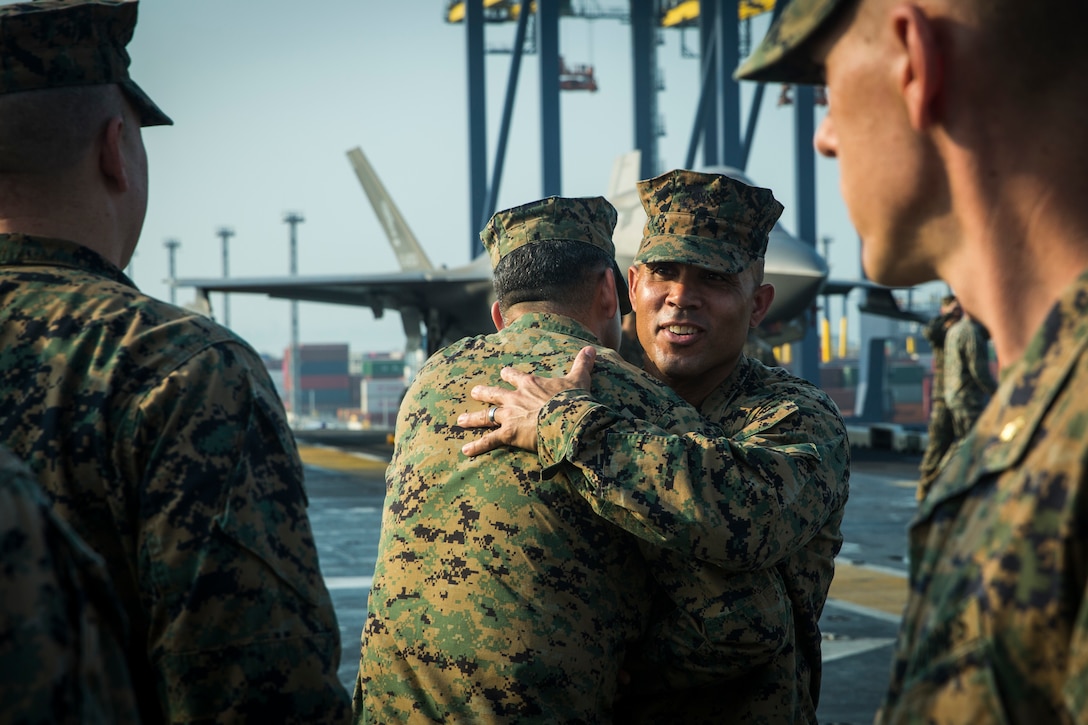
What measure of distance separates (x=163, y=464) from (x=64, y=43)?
76cm

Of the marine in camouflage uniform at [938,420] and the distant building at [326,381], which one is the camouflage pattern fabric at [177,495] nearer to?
the marine in camouflage uniform at [938,420]

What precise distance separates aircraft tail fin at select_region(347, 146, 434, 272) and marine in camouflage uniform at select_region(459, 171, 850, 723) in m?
30.0

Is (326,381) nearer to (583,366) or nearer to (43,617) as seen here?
(583,366)

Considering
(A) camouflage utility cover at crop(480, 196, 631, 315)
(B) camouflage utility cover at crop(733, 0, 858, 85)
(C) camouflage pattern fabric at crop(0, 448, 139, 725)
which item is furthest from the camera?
(A) camouflage utility cover at crop(480, 196, 631, 315)

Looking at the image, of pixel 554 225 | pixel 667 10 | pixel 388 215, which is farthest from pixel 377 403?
pixel 554 225

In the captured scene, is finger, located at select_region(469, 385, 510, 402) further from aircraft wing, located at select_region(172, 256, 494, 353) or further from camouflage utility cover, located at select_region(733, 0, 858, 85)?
aircraft wing, located at select_region(172, 256, 494, 353)

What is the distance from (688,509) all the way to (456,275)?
2193cm

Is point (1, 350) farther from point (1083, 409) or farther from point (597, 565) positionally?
point (1083, 409)

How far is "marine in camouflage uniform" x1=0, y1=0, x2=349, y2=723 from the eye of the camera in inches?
69.8

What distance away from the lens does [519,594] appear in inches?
94.6

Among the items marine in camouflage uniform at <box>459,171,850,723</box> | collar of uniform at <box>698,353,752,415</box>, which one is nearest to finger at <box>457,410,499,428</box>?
marine in camouflage uniform at <box>459,171,850,723</box>

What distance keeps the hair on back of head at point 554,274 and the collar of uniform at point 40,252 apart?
3.80ft

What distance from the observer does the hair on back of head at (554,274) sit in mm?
2859

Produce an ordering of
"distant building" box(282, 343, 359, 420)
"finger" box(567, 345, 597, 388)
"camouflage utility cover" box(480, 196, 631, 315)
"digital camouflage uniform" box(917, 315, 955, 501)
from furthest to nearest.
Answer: "distant building" box(282, 343, 359, 420), "digital camouflage uniform" box(917, 315, 955, 501), "camouflage utility cover" box(480, 196, 631, 315), "finger" box(567, 345, 597, 388)
